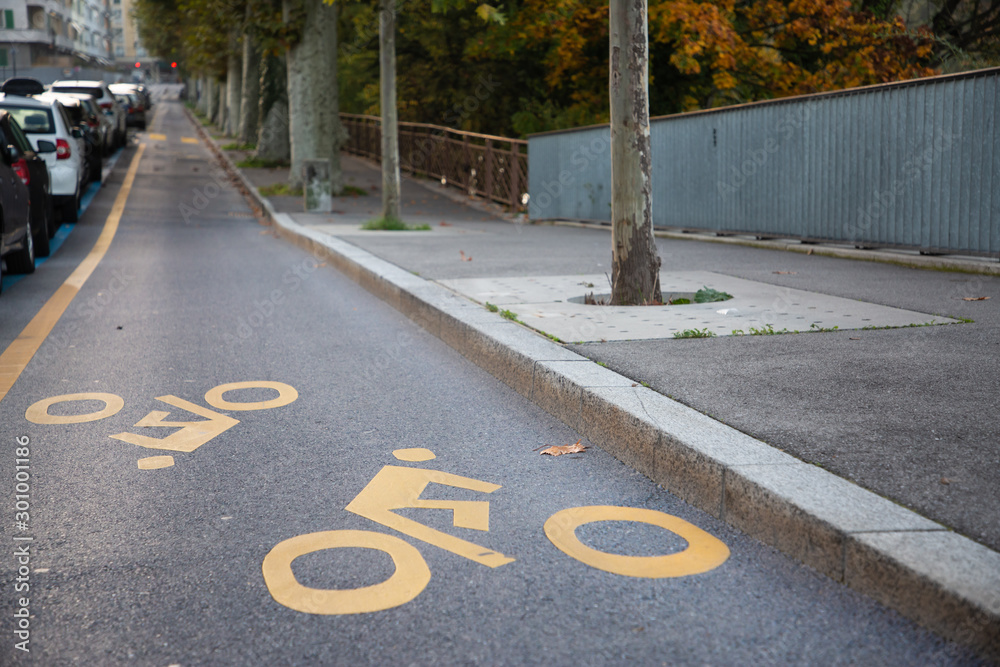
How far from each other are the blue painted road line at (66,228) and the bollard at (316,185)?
3.93 metres

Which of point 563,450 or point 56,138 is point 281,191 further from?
point 563,450

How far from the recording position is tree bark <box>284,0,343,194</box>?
20703mm

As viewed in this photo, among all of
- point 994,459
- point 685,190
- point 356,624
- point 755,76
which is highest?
point 755,76

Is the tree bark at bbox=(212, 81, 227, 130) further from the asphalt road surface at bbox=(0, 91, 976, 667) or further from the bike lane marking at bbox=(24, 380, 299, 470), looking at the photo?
the asphalt road surface at bbox=(0, 91, 976, 667)

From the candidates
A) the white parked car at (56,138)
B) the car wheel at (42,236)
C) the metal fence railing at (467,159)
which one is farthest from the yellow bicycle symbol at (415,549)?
the metal fence railing at (467,159)

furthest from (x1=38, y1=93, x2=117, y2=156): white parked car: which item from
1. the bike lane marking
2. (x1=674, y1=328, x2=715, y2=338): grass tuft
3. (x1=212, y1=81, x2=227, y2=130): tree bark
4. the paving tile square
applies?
(x1=674, y1=328, x2=715, y2=338): grass tuft

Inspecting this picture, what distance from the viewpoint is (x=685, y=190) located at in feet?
47.8

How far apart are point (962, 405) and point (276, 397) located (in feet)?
10.9

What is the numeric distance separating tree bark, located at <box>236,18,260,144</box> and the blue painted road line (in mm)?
6240

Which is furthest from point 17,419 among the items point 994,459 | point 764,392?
point 994,459

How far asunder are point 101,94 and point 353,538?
110 feet

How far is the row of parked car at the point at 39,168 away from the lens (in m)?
9.55

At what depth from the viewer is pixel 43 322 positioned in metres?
7.52

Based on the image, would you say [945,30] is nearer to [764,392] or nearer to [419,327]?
[419,327]
